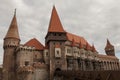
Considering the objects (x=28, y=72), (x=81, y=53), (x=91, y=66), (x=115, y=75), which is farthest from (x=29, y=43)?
(x=115, y=75)

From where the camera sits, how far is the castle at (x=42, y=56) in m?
35.9

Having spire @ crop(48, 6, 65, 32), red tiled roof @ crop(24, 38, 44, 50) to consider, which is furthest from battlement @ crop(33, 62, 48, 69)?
spire @ crop(48, 6, 65, 32)

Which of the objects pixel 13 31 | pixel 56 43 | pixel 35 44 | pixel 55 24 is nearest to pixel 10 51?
pixel 13 31

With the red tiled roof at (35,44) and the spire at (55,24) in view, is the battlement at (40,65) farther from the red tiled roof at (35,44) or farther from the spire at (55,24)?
the spire at (55,24)

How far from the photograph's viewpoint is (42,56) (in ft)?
128

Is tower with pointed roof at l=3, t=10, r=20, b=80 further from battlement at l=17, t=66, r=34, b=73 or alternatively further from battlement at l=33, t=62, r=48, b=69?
battlement at l=33, t=62, r=48, b=69

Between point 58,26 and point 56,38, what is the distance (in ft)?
12.9

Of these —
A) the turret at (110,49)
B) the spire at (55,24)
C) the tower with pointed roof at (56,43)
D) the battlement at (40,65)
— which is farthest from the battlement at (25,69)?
the turret at (110,49)

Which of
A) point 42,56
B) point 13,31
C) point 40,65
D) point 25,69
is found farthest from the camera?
point 13,31

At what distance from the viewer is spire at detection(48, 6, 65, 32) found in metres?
41.4

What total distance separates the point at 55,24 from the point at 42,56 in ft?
30.2

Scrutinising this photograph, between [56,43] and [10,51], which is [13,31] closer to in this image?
[10,51]

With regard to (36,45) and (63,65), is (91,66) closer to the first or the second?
(63,65)

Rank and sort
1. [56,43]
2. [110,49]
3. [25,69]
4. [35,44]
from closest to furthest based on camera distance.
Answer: [25,69], [56,43], [35,44], [110,49]
